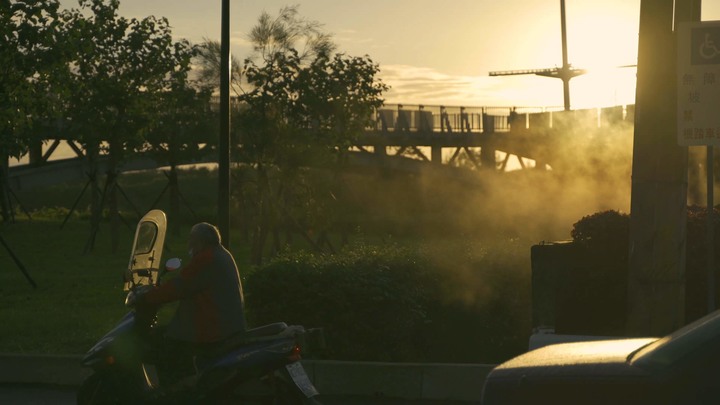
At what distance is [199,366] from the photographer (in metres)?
9.24

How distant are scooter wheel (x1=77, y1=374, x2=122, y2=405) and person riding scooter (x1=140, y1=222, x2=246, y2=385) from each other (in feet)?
Result: 1.26

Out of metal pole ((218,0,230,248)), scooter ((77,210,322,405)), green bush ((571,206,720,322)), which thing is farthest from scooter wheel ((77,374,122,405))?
metal pole ((218,0,230,248))

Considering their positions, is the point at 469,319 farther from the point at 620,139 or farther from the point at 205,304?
the point at 620,139

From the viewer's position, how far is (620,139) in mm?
35469

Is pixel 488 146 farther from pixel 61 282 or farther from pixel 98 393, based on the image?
pixel 98 393

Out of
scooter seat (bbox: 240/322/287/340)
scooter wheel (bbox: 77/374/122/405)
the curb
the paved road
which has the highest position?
scooter seat (bbox: 240/322/287/340)

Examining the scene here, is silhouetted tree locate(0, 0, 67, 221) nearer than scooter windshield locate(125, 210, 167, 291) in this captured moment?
No

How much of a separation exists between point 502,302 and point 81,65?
28461 millimetres

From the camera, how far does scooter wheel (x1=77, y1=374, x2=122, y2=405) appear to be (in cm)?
941

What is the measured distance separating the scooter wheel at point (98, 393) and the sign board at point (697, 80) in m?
4.90

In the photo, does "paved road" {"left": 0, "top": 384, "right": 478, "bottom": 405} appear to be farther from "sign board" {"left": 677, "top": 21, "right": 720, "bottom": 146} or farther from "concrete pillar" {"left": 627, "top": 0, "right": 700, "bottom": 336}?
"sign board" {"left": 677, "top": 21, "right": 720, "bottom": 146}

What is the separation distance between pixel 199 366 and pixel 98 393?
0.83m

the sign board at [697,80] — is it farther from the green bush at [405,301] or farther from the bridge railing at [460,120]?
the bridge railing at [460,120]

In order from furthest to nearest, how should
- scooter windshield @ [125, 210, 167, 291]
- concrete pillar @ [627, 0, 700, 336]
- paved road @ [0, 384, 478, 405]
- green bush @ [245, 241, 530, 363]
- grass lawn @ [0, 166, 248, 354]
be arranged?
1. grass lawn @ [0, 166, 248, 354]
2. green bush @ [245, 241, 530, 363]
3. paved road @ [0, 384, 478, 405]
4. concrete pillar @ [627, 0, 700, 336]
5. scooter windshield @ [125, 210, 167, 291]
